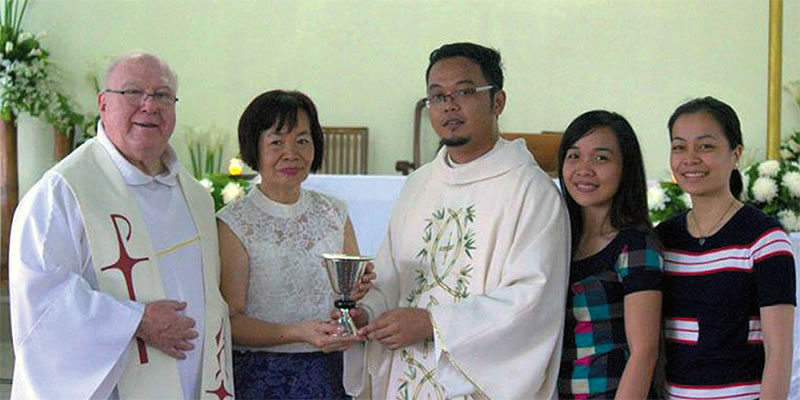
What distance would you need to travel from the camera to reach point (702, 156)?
102 inches

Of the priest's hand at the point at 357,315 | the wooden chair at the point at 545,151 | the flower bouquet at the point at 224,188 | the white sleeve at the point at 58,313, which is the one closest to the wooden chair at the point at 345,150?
the wooden chair at the point at 545,151

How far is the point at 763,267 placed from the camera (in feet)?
A: 8.07

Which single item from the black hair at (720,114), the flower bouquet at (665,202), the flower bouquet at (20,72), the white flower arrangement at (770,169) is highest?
the flower bouquet at (20,72)

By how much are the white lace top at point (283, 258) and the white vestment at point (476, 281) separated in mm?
176

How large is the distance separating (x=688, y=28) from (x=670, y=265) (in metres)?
6.29

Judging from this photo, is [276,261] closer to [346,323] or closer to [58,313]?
[346,323]

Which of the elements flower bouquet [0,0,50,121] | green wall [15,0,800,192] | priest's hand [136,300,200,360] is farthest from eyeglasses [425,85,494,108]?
flower bouquet [0,0,50,121]

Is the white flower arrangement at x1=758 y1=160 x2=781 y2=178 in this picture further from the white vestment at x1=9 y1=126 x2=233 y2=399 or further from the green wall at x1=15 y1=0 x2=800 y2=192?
the green wall at x1=15 y1=0 x2=800 y2=192

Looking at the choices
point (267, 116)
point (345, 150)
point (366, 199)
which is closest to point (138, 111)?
point (267, 116)

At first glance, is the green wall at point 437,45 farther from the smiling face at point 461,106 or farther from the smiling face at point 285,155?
the smiling face at point 461,106

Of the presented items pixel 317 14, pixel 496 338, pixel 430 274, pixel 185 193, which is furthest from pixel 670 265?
pixel 317 14

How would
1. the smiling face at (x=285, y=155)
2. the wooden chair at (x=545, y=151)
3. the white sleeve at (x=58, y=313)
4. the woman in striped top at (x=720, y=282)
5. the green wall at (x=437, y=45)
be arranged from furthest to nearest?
the green wall at (x=437, y=45) < the wooden chair at (x=545, y=151) < the smiling face at (x=285, y=155) < the white sleeve at (x=58, y=313) < the woman in striped top at (x=720, y=282)

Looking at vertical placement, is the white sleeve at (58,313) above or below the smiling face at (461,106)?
below

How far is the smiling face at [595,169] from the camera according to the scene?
270 cm
